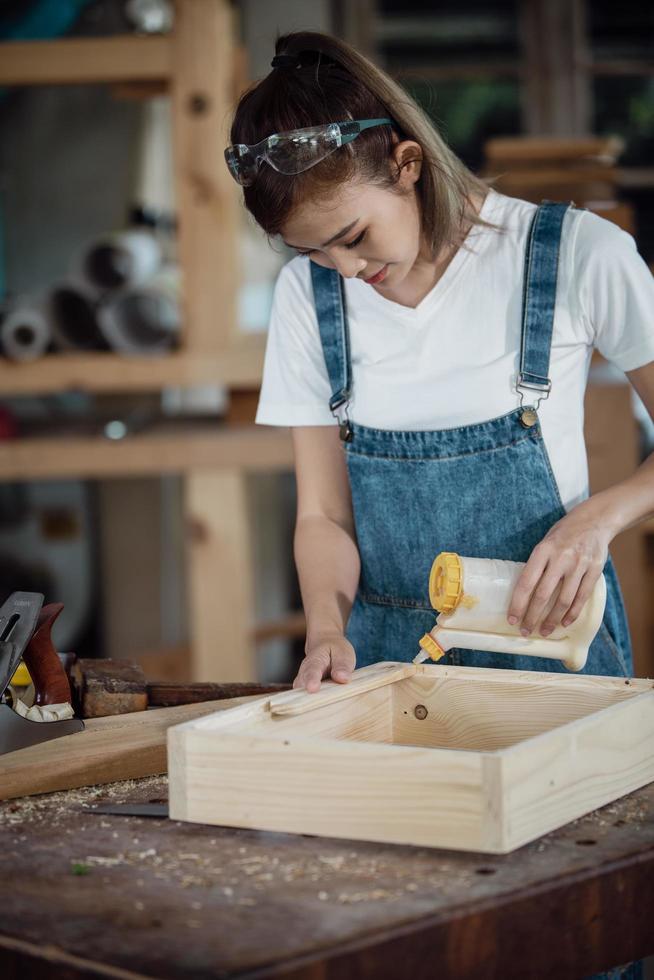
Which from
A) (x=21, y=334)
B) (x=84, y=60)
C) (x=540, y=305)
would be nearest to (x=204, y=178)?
(x=84, y=60)

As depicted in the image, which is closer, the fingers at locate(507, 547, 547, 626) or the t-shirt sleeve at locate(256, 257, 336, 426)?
the fingers at locate(507, 547, 547, 626)

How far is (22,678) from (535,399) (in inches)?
32.0

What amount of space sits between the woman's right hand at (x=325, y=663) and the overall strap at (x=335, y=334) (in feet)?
1.18

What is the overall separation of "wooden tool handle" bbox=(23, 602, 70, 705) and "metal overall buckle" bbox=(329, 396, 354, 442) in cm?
50

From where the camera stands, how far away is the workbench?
38.9 inches

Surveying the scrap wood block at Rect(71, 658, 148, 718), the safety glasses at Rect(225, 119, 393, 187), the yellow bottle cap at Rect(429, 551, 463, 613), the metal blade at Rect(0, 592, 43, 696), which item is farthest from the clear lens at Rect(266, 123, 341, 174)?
the scrap wood block at Rect(71, 658, 148, 718)

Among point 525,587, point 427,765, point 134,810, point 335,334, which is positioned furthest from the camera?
point 335,334

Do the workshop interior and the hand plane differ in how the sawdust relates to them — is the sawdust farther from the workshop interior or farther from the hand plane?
the hand plane

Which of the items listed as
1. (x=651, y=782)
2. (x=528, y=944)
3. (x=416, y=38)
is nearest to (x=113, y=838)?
(x=528, y=944)

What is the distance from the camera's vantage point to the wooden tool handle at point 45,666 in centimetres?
160

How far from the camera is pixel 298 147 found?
4.94 feet

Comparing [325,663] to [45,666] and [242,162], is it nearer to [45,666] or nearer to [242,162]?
[45,666]

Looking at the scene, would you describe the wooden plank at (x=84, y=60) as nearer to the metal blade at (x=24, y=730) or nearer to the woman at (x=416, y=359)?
the woman at (x=416, y=359)

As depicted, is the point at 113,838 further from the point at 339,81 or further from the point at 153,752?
the point at 339,81
